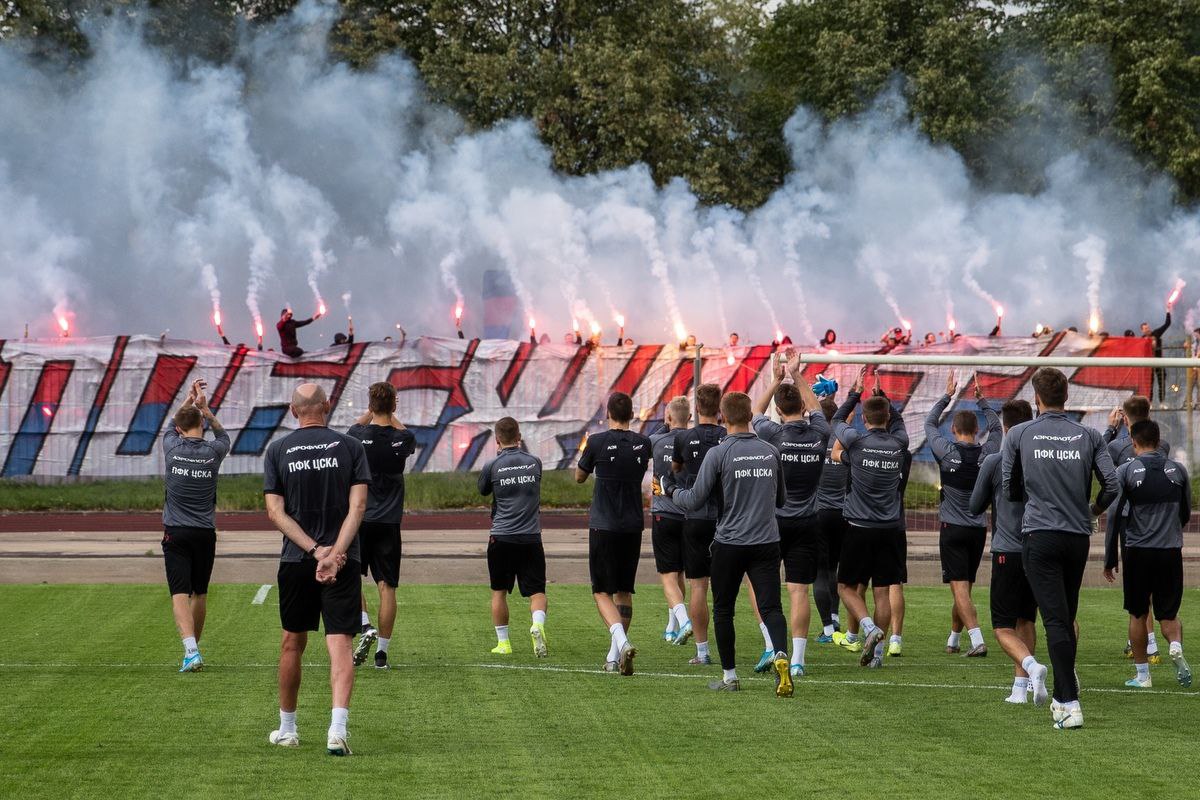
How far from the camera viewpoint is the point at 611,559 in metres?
12.3

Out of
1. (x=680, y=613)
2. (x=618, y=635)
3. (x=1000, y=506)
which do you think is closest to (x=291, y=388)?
(x=680, y=613)

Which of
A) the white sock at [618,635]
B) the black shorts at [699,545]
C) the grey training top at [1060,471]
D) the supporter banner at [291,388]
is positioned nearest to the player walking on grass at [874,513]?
the black shorts at [699,545]

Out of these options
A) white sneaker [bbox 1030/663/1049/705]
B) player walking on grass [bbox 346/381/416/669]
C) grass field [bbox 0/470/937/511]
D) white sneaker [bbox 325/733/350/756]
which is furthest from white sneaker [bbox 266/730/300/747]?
grass field [bbox 0/470/937/511]

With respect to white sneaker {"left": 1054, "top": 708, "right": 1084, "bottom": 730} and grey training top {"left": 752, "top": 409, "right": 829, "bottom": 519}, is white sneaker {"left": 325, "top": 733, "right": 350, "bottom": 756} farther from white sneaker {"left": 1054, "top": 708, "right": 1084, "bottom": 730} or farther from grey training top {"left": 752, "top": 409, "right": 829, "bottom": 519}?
grey training top {"left": 752, "top": 409, "right": 829, "bottom": 519}

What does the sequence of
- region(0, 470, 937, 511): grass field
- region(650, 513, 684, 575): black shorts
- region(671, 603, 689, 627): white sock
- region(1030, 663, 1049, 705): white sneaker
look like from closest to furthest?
region(1030, 663, 1049, 705): white sneaker
region(650, 513, 684, 575): black shorts
region(671, 603, 689, 627): white sock
region(0, 470, 937, 511): grass field

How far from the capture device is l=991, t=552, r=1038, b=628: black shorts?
405 inches

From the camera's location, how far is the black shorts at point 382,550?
1208 centimetres

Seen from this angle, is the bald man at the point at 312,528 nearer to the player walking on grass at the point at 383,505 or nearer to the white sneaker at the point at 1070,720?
the player walking on grass at the point at 383,505

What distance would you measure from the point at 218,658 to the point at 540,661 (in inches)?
99.4

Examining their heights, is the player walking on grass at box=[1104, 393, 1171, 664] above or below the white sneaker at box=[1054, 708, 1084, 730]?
above

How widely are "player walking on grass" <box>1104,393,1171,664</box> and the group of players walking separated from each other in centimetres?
3

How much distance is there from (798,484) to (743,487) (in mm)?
1220

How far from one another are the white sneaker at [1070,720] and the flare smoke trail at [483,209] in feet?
98.7

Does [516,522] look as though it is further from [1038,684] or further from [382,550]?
[1038,684]
